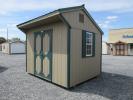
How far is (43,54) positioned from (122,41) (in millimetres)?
25970

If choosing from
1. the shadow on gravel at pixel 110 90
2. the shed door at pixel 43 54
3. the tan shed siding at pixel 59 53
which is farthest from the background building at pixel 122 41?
the tan shed siding at pixel 59 53

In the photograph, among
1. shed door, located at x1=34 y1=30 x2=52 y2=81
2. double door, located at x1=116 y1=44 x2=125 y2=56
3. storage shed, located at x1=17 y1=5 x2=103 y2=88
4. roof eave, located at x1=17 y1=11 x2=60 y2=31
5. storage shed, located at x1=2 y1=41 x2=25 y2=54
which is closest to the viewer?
roof eave, located at x1=17 y1=11 x2=60 y2=31

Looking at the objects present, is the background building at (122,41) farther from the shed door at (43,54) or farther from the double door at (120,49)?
the shed door at (43,54)

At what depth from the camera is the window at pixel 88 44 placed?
289 inches

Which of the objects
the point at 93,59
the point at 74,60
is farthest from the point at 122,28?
the point at 74,60

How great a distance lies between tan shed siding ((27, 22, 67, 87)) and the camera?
6.51 m

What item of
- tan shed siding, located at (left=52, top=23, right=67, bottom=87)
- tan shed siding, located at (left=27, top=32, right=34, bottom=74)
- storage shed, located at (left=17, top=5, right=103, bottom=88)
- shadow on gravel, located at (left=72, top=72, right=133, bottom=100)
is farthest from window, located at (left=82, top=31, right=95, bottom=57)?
tan shed siding, located at (left=27, top=32, right=34, bottom=74)

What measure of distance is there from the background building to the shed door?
2486 cm

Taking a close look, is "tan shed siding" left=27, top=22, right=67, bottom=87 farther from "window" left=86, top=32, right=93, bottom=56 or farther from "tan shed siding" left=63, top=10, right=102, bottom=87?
"window" left=86, top=32, right=93, bottom=56

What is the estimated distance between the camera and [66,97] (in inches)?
216

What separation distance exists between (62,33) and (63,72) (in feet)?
5.15

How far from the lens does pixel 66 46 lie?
21.0 feet

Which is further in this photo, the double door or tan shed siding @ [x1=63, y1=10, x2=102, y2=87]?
the double door

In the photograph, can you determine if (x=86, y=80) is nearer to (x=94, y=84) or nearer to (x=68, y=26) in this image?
(x=94, y=84)
